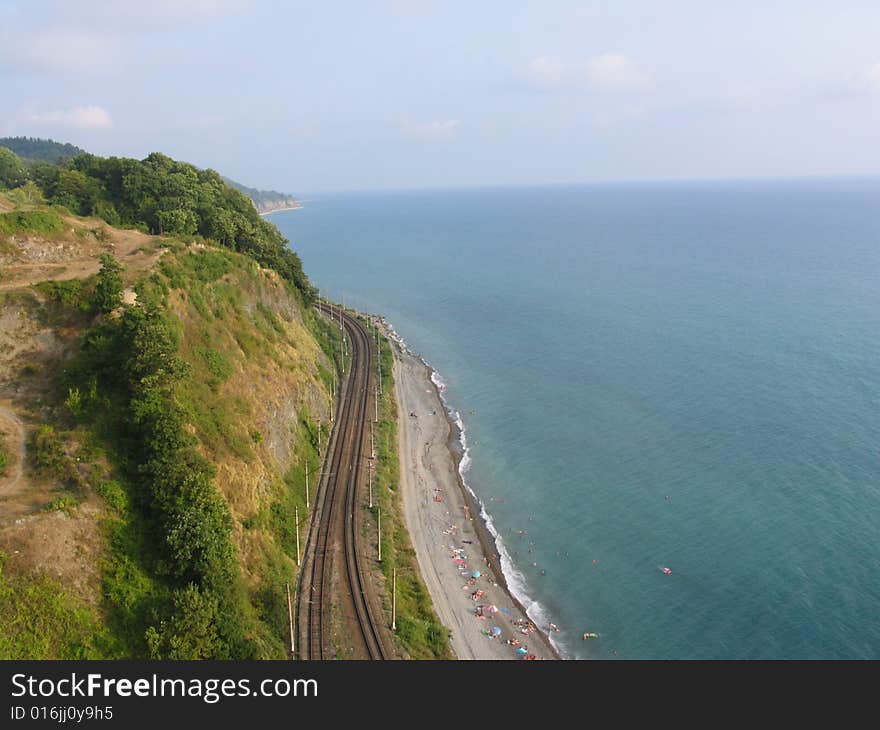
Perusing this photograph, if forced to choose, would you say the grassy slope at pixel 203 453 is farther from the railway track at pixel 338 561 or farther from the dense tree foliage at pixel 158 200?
the dense tree foliage at pixel 158 200

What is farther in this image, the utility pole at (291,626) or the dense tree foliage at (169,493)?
the utility pole at (291,626)

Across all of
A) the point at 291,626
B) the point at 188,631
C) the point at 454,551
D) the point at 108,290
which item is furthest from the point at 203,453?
the point at 454,551

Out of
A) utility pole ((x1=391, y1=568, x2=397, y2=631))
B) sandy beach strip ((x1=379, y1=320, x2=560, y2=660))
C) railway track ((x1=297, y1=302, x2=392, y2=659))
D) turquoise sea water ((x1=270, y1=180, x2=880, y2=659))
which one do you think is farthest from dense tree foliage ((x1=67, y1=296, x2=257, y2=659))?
turquoise sea water ((x1=270, y1=180, x2=880, y2=659))

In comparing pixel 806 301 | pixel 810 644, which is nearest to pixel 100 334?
pixel 810 644

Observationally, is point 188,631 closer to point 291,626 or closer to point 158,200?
point 291,626

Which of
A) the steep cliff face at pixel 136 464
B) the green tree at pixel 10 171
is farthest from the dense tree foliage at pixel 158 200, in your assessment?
the green tree at pixel 10 171

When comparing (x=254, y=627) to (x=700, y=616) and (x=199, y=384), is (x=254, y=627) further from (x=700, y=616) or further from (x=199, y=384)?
(x=700, y=616)
